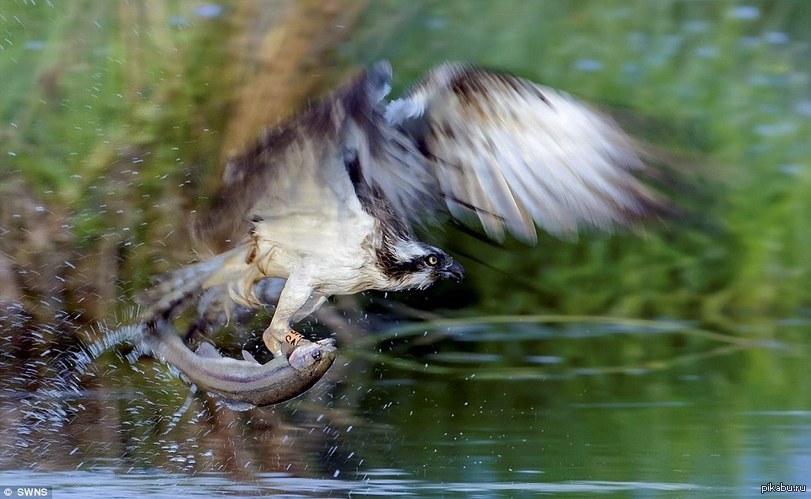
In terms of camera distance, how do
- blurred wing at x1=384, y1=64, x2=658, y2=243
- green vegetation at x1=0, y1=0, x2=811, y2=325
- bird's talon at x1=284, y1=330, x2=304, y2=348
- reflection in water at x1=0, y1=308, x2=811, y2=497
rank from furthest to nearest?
1. green vegetation at x1=0, y1=0, x2=811, y2=325
2. bird's talon at x1=284, y1=330, x2=304, y2=348
3. blurred wing at x1=384, y1=64, x2=658, y2=243
4. reflection in water at x1=0, y1=308, x2=811, y2=497

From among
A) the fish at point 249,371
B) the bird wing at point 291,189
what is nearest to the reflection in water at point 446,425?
the fish at point 249,371

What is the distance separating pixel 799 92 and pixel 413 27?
1.53 m

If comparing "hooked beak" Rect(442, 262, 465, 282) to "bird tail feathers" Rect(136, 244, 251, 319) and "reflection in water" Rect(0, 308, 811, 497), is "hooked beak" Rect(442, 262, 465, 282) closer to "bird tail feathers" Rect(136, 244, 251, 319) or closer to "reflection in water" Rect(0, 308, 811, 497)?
"reflection in water" Rect(0, 308, 811, 497)

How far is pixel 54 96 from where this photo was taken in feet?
16.2

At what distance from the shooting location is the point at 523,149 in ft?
11.6

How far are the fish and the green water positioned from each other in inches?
5.7

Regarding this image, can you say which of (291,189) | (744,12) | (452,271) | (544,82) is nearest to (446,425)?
(452,271)

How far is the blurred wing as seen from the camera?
347 centimetres

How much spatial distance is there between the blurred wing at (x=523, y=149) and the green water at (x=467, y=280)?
143 mm

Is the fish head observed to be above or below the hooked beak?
above

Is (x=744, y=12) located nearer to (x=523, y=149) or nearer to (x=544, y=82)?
(x=544, y=82)

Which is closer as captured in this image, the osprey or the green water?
the osprey

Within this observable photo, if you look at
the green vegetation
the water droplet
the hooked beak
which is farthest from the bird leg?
the water droplet

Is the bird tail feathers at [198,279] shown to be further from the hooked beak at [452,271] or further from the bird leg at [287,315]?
the hooked beak at [452,271]
